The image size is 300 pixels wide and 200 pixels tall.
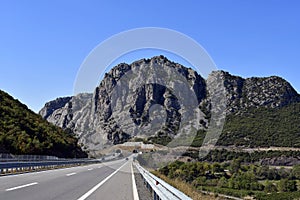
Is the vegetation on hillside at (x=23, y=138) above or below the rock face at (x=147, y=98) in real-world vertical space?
below

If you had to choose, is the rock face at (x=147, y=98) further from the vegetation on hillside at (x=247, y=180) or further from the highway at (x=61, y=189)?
the highway at (x=61, y=189)

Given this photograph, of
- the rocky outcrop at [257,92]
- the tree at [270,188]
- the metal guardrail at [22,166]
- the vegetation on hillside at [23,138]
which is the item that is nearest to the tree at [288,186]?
the tree at [270,188]

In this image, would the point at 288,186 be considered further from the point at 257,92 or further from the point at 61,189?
the point at 257,92

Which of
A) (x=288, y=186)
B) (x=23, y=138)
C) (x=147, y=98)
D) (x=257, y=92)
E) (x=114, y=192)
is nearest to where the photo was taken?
(x=114, y=192)

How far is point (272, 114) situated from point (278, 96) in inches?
562

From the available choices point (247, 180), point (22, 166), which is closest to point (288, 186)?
point (247, 180)

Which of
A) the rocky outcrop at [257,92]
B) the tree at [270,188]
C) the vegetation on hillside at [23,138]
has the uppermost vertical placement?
the rocky outcrop at [257,92]

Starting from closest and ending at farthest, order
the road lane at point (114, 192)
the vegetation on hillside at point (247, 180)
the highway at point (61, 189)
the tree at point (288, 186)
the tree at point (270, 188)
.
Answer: the highway at point (61, 189), the road lane at point (114, 192), the vegetation on hillside at point (247, 180), the tree at point (288, 186), the tree at point (270, 188)

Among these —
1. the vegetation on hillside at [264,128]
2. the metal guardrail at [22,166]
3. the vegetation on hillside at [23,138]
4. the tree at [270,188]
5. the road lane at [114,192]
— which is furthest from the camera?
the vegetation on hillside at [264,128]

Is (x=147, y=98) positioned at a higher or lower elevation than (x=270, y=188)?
higher

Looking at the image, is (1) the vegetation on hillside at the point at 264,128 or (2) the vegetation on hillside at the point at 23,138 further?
(1) the vegetation on hillside at the point at 264,128

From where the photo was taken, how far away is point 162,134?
92375mm

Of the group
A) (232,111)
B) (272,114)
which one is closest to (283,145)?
(272,114)

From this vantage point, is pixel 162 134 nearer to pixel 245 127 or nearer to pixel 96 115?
pixel 245 127
